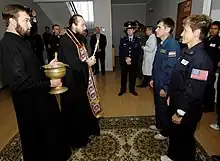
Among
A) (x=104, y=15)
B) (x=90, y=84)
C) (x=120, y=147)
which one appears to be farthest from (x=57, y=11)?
(x=120, y=147)

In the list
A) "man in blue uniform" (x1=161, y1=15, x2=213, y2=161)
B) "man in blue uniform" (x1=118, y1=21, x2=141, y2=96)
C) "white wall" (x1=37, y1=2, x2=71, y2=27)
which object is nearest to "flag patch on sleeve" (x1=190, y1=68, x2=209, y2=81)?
"man in blue uniform" (x1=161, y1=15, x2=213, y2=161)

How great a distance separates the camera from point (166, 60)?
2.01 m

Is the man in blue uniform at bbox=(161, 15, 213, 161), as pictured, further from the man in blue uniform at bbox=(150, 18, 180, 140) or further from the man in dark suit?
the man in dark suit

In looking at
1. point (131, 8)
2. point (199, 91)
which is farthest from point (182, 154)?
point (131, 8)

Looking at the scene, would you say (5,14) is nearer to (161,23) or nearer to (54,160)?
(54,160)

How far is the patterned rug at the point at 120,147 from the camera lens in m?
Result: 2.06

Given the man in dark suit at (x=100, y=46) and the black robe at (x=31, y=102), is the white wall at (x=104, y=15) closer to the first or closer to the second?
the man in dark suit at (x=100, y=46)

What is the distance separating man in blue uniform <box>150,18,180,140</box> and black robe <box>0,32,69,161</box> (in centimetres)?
117

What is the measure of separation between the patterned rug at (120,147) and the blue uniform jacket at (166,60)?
72 cm

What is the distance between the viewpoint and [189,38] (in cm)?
150

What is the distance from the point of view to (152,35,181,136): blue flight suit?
6.53 ft

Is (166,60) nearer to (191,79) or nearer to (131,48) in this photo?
(191,79)

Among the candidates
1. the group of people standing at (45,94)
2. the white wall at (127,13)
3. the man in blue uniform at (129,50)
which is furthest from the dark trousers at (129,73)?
the white wall at (127,13)

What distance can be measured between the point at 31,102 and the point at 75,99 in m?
0.60
